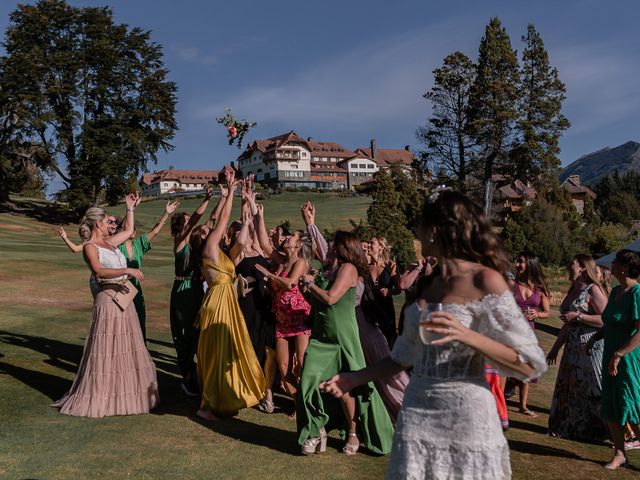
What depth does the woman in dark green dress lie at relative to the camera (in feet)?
29.7

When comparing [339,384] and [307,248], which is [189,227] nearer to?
[307,248]

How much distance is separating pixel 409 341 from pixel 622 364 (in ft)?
14.9

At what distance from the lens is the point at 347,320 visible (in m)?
6.82

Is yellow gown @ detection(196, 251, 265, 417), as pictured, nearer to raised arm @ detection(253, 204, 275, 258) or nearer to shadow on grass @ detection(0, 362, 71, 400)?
raised arm @ detection(253, 204, 275, 258)

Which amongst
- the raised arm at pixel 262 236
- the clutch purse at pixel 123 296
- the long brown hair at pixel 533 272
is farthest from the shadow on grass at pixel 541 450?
the clutch purse at pixel 123 296

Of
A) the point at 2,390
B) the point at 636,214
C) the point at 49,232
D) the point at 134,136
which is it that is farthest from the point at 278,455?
the point at 636,214

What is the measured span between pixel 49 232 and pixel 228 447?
142 ft

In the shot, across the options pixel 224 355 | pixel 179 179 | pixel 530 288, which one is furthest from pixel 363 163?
pixel 224 355

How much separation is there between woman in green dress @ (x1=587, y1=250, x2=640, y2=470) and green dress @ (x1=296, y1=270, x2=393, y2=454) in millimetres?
2483

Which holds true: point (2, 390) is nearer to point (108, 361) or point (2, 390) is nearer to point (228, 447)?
point (108, 361)

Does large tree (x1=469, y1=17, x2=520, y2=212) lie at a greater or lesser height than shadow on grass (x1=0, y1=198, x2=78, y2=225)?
greater

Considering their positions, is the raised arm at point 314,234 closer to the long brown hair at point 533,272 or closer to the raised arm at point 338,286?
the raised arm at point 338,286

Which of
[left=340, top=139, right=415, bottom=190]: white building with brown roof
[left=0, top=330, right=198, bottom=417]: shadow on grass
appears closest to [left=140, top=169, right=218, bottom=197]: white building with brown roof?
[left=340, top=139, right=415, bottom=190]: white building with brown roof

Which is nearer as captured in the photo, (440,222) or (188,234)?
(440,222)
